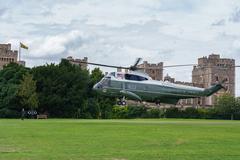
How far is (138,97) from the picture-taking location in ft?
219

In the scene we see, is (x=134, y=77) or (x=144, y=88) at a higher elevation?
(x=134, y=77)

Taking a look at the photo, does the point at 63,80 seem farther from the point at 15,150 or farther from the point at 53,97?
the point at 15,150

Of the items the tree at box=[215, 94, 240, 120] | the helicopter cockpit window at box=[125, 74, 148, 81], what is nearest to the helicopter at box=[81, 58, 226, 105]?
the helicopter cockpit window at box=[125, 74, 148, 81]

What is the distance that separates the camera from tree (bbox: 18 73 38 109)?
310ft

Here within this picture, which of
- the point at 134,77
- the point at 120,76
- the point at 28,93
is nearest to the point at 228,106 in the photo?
the point at 28,93

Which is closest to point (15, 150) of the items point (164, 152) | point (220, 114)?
point (164, 152)

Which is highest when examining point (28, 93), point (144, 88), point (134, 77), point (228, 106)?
point (134, 77)

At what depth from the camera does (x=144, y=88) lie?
217 feet

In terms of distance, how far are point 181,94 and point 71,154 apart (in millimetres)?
46499

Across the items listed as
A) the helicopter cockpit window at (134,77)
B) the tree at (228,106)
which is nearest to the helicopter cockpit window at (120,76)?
the helicopter cockpit window at (134,77)

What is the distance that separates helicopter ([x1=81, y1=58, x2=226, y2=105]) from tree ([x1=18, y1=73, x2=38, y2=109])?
29686 millimetres

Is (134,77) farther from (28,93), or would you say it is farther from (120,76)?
(28,93)

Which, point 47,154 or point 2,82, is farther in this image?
point 2,82

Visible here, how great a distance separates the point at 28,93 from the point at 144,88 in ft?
109
